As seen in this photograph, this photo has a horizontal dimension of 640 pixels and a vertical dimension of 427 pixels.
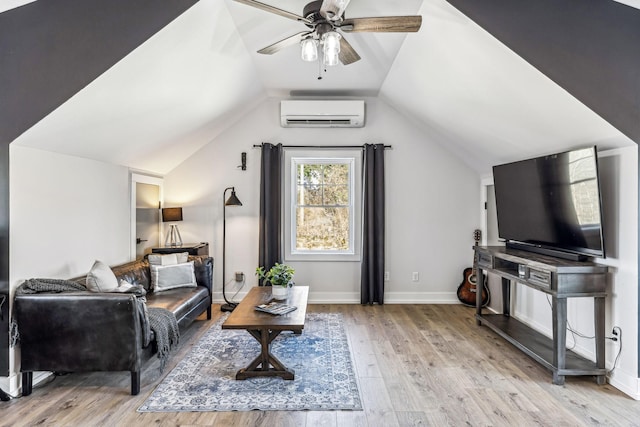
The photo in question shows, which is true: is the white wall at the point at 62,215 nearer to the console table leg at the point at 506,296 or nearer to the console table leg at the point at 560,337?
the console table leg at the point at 560,337

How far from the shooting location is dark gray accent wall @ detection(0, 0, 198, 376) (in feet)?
7.33

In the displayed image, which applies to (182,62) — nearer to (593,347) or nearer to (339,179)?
(339,179)

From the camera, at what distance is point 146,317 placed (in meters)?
Answer: 2.60

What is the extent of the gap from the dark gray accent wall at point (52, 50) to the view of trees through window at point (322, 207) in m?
2.86

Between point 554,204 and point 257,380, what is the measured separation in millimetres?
2797

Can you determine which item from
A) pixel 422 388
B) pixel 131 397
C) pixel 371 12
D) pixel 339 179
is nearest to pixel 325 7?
pixel 371 12

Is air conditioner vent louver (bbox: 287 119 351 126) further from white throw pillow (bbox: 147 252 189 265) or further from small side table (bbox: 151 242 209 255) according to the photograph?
white throw pillow (bbox: 147 252 189 265)

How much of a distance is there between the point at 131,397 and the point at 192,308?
43.4 inches

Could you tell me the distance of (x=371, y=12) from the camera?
291 cm

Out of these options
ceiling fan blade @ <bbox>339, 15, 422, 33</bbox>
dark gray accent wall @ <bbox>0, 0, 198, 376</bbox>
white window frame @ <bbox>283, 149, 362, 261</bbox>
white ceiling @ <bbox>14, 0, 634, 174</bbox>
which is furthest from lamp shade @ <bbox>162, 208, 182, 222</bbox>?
ceiling fan blade @ <bbox>339, 15, 422, 33</bbox>

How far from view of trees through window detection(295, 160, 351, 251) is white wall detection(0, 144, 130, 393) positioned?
219 centimetres

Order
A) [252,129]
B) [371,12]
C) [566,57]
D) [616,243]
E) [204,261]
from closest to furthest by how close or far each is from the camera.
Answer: [566,57]
[616,243]
[371,12]
[204,261]
[252,129]

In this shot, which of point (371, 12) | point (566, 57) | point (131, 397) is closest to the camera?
point (566, 57)

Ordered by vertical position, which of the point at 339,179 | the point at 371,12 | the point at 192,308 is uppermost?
the point at 371,12
